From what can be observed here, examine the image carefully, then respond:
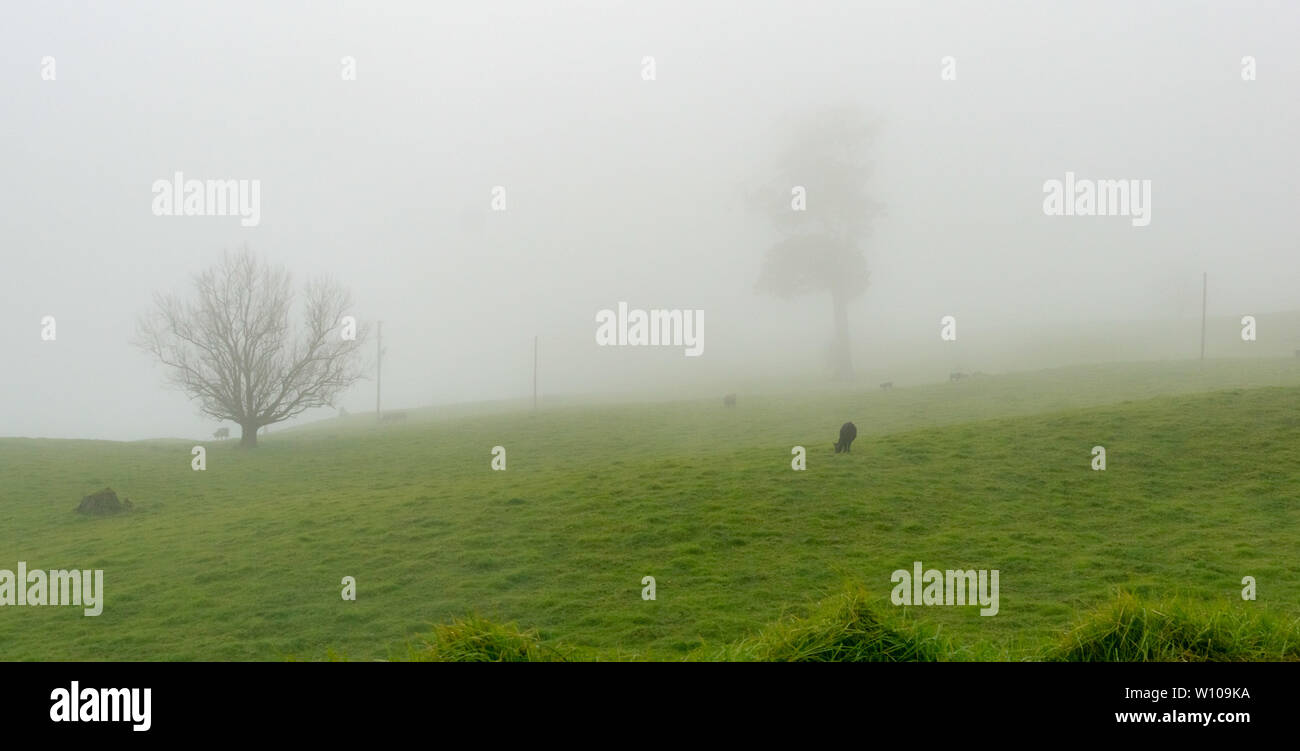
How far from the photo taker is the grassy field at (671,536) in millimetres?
11727

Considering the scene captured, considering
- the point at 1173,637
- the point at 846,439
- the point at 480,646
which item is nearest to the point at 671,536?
the point at 846,439

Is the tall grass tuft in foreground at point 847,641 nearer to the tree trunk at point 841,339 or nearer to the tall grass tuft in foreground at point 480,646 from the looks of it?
the tall grass tuft in foreground at point 480,646

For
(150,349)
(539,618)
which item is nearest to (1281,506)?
(539,618)

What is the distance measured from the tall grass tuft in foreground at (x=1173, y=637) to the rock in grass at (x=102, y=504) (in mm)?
25107

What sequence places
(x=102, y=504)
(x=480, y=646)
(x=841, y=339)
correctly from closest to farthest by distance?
(x=480, y=646)
(x=102, y=504)
(x=841, y=339)

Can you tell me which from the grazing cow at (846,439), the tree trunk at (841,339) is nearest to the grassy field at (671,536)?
the grazing cow at (846,439)

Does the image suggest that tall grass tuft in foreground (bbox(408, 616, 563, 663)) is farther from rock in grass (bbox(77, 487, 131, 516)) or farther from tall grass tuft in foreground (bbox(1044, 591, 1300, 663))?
rock in grass (bbox(77, 487, 131, 516))

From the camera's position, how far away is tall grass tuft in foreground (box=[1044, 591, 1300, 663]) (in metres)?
6.43

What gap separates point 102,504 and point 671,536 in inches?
707

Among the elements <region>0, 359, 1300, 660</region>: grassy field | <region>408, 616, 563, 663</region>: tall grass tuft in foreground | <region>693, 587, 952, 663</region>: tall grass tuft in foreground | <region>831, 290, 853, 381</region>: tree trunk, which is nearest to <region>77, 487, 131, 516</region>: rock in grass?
<region>0, 359, 1300, 660</region>: grassy field

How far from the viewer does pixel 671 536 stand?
16062 millimetres

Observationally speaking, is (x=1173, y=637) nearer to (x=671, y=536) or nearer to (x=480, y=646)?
(x=480, y=646)
